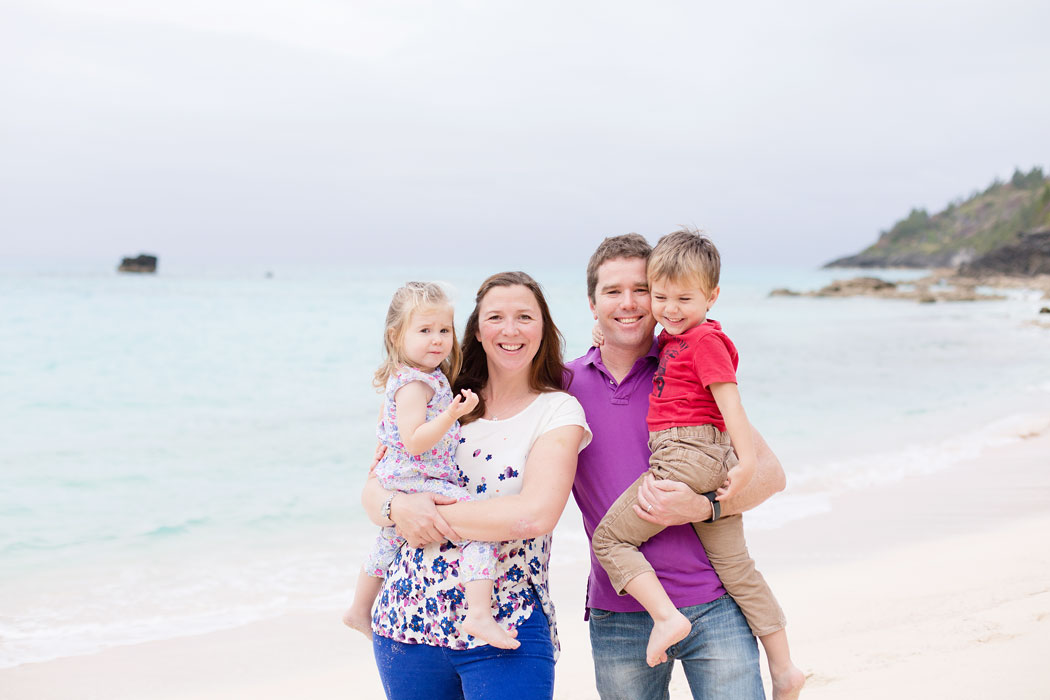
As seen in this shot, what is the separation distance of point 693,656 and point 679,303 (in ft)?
3.80

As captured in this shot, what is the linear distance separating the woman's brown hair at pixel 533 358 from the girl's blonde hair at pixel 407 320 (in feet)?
0.16

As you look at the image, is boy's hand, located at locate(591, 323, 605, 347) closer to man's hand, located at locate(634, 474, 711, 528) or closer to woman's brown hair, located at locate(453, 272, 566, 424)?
woman's brown hair, located at locate(453, 272, 566, 424)

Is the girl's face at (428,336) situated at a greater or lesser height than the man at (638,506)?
greater

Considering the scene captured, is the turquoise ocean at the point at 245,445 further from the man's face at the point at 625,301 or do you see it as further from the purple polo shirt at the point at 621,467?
the man's face at the point at 625,301

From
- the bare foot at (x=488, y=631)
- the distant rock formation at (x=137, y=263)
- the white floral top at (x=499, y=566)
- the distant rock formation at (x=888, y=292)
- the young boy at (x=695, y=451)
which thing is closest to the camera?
the bare foot at (x=488, y=631)

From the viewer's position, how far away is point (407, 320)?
9.36 feet

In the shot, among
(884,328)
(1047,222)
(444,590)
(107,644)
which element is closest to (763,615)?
(444,590)

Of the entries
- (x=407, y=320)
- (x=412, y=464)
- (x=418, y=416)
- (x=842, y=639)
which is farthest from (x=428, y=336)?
(x=842, y=639)

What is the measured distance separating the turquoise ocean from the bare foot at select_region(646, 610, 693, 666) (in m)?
3.69

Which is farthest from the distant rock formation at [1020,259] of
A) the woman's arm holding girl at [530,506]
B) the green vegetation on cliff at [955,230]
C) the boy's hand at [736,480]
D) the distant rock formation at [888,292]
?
the woman's arm holding girl at [530,506]

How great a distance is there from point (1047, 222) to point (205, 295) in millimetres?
69937

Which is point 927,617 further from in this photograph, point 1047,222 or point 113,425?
point 1047,222

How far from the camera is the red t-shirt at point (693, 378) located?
8.65 ft

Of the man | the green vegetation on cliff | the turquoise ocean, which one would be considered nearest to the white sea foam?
the turquoise ocean
